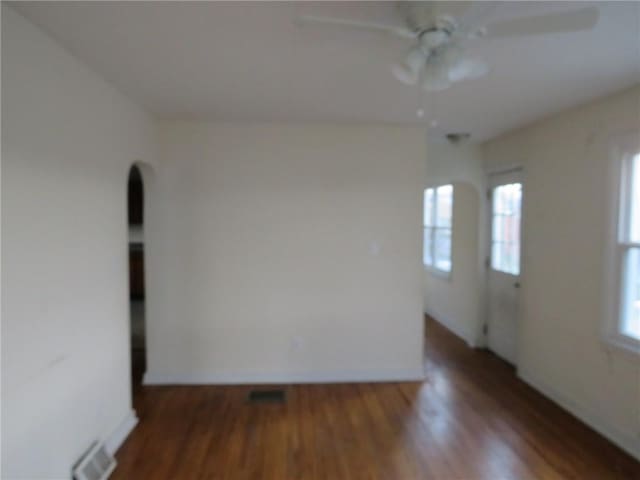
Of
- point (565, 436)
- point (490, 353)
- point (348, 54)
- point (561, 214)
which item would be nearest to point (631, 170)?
point (561, 214)

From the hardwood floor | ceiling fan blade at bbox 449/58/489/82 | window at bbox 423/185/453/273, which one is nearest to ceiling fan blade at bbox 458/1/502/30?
ceiling fan blade at bbox 449/58/489/82

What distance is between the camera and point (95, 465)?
231cm

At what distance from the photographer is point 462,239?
5.08m

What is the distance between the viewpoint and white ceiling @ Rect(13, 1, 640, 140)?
173 centimetres

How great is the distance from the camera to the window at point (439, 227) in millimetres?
5645

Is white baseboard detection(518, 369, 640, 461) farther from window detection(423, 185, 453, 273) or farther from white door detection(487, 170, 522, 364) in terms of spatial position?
window detection(423, 185, 453, 273)

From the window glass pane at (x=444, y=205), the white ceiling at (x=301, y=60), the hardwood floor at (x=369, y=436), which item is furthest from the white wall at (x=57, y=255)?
the window glass pane at (x=444, y=205)

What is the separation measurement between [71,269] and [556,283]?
11.9ft

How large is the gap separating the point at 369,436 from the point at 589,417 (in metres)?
1.71

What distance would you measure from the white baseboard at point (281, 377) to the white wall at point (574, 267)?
47.0 inches

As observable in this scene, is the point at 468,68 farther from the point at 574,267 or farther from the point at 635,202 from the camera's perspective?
the point at 574,267

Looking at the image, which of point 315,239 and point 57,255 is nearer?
point 57,255

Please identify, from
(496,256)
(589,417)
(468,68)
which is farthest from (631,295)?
(468,68)

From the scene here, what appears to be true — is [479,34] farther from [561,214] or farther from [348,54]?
[561,214]
